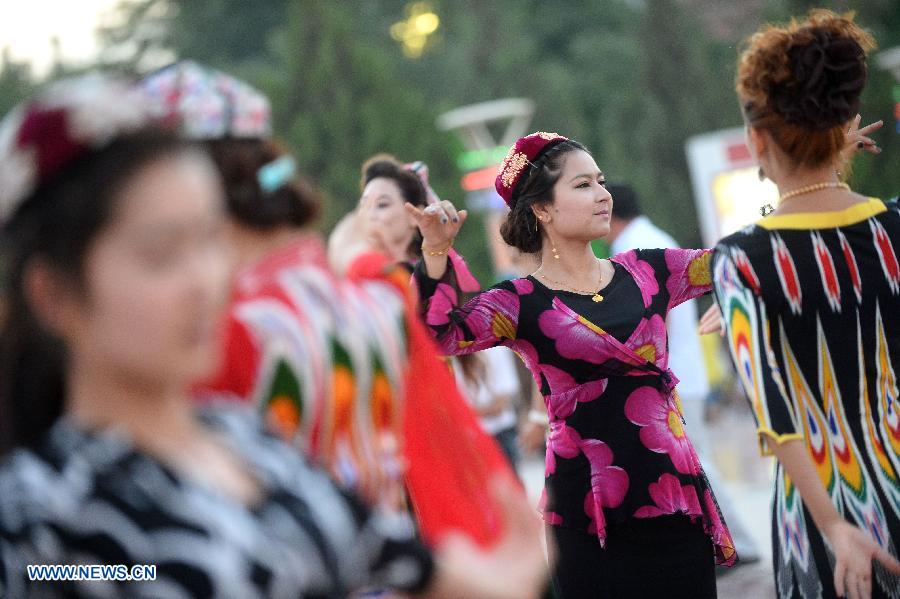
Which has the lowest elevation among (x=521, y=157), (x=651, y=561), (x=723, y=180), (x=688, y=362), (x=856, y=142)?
(x=651, y=561)

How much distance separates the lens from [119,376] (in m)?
1.68

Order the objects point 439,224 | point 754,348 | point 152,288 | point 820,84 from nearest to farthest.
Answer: point 152,288
point 754,348
point 820,84
point 439,224

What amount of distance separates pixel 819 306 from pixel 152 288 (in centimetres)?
186

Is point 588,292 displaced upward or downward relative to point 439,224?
downward

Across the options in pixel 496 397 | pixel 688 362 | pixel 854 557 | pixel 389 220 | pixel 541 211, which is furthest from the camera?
pixel 688 362

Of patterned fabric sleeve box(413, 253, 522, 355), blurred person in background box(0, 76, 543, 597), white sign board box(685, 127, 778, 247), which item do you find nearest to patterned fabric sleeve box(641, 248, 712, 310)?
patterned fabric sleeve box(413, 253, 522, 355)

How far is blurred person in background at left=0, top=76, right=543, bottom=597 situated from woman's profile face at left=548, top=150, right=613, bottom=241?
2810 millimetres

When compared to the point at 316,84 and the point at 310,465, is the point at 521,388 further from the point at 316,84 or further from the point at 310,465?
the point at 316,84

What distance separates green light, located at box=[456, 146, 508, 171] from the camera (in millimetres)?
26620

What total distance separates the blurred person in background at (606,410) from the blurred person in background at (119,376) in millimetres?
2404

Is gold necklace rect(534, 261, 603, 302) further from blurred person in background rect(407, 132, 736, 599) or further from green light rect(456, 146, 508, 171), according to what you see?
green light rect(456, 146, 508, 171)

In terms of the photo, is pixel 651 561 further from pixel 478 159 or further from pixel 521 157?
pixel 478 159

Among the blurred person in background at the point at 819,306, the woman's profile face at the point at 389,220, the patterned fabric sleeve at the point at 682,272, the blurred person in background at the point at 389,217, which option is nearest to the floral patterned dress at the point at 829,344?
the blurred person in background at the point at 819,306

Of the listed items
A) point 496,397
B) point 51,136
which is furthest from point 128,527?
point 496,397
